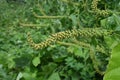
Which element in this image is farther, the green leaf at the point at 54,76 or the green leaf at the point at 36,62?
the green leaf at the point at 36,62

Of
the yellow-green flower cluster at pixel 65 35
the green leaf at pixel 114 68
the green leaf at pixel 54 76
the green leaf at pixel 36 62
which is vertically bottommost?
the green leaf at pixel 54 76

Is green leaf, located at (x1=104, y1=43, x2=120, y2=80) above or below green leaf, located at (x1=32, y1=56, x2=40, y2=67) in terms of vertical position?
above

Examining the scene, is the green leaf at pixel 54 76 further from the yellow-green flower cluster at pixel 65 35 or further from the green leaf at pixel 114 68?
the green leaf at pixel 114 68

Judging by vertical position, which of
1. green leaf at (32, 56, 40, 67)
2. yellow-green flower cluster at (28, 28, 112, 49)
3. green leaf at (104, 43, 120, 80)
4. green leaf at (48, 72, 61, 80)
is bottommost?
green leaf at (48, 72, 61, 80)

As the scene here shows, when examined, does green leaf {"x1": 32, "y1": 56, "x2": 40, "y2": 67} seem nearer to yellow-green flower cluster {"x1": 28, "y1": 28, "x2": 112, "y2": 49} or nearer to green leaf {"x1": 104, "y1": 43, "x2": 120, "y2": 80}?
yellow-green flower cluster {"x1": 28, "y1": 28, "x2": 112, "y2": 49}

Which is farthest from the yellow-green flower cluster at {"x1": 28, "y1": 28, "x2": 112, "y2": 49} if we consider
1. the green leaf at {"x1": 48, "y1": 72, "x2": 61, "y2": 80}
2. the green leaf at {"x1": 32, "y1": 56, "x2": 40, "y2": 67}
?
the green leaf at {"x1": 32, "y1": 56, "x2": 40, "y2": 67}

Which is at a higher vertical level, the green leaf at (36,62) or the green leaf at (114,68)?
the green leaf at (114,68)

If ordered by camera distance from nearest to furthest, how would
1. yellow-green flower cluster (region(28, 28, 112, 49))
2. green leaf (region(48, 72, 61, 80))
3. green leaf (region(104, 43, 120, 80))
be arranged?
green leaf (region(104, 43, 120, 80)) < yellow-green flower cluster (region(28, 28, 112, 49)) < green leaf (region(48, 72, 61, 80))

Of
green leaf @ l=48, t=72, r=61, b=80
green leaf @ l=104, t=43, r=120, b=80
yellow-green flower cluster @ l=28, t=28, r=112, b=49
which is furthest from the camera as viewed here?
green leaf @ l=48, t=72, r=61, b=80

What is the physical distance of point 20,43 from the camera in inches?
150

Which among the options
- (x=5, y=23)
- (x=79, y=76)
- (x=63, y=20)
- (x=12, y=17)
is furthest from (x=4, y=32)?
(x=79, y=76)

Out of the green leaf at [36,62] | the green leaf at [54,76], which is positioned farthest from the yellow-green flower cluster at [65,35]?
the green leaf at [36,62]

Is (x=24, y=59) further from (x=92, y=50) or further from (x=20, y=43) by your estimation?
(x=20, y=43)

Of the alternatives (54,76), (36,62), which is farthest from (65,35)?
(36,62)
